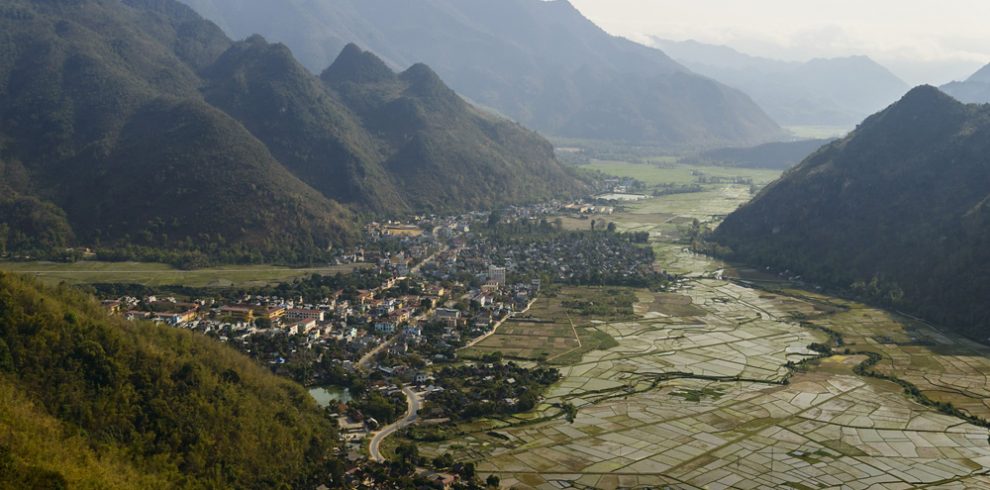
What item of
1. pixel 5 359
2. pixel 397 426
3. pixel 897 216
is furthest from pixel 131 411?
pixel 897 216

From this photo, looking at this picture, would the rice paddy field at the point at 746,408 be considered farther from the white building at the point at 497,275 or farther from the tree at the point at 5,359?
the tree at the point at 5,359

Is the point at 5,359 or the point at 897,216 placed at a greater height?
the point at 897,216

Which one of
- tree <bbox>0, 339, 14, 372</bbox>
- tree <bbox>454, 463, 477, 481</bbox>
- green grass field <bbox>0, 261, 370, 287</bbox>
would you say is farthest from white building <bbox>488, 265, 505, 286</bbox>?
tree <bbox>0, 339, 14, 372</bbox>

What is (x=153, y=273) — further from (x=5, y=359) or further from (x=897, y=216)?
(x=897, y=216)

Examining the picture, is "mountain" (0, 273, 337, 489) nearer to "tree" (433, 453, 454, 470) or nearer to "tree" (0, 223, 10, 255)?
"tree" (433, 453, 454, 470)

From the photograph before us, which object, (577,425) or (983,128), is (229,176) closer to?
(577,425)

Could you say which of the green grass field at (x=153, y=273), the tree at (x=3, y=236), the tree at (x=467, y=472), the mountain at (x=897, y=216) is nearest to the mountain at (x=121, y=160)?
the tree at (x=3, y=236)
